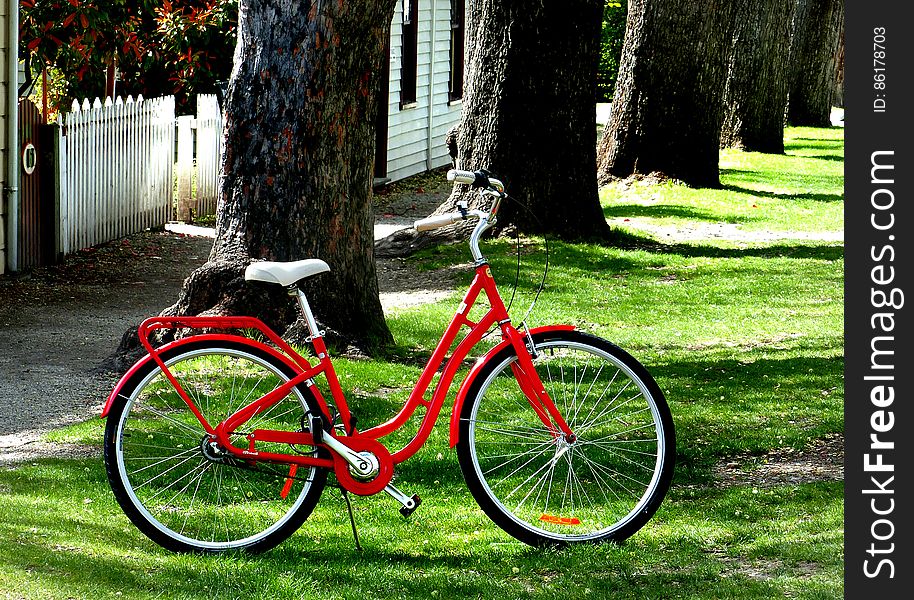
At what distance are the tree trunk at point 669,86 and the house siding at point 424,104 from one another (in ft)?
12.0

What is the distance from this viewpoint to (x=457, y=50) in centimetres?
2481

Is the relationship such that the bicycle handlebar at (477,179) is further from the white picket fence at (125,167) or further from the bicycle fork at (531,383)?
the white picket fence at (125,167)

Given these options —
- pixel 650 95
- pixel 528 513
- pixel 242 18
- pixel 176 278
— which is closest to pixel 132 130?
pixel 176 278

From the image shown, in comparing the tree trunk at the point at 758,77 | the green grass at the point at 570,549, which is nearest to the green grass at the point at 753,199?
the tree trunk at the point at 758,77

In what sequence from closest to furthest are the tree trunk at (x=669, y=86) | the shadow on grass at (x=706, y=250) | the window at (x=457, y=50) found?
the shadow on grass at (x=706, y=250), the tree trunk at (x=669, y=86), the window at (x=457, y=50)

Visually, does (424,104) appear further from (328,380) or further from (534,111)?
(328,380)

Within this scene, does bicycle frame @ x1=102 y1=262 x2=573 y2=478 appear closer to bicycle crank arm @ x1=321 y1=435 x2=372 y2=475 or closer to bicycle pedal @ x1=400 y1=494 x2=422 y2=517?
bicycle crank arm @ x1=321 y1=435 x2=372 y2=475

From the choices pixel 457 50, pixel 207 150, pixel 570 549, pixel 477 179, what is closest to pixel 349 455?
pixel 570 549

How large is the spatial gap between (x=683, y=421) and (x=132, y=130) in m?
8.82

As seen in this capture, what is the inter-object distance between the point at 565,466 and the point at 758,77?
67.3 ft

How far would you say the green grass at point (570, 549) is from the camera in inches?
180

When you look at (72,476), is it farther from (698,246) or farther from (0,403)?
(698,246)

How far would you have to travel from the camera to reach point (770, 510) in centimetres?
552

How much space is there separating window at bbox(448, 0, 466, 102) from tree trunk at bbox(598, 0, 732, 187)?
6073 millimetres
